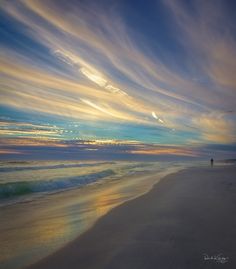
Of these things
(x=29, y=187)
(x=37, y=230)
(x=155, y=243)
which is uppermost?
(x=155, y=243)

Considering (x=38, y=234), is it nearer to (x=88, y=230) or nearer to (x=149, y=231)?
(x=88, y=230)

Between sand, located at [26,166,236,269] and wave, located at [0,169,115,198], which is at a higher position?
sand, located at [26,166,236,269]

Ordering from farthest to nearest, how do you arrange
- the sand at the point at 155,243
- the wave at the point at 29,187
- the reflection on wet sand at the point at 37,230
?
the wave at the point at 29,187
the reflection on wet sand at the point at 37,230
the sand at the point at 155,243

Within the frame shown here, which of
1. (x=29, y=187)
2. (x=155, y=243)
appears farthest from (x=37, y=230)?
(x=29, y=187)

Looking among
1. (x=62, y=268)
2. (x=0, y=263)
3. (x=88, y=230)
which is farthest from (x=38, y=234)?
(x=62, y=268)

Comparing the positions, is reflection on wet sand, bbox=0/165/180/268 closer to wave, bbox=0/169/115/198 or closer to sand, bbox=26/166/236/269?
sand, bbox=26/166/236/269

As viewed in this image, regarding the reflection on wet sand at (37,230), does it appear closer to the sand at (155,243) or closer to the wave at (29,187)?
the sand at (155,243)

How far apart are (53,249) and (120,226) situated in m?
2.04

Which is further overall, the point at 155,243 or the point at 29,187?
the point at 29,187

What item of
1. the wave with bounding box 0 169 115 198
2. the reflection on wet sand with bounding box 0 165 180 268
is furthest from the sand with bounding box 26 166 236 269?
the wave with bounding box 0 169 115 198

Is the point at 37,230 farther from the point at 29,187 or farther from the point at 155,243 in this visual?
the point at 29,187

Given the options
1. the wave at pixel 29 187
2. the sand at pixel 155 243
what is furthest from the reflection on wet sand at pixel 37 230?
the wave at pixel 29 187

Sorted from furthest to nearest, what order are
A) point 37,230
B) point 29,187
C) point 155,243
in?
1. point 29,187
2. point 37,230
3. point 155,243

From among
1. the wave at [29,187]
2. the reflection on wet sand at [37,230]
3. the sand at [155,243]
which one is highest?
the sand at [155,243]
